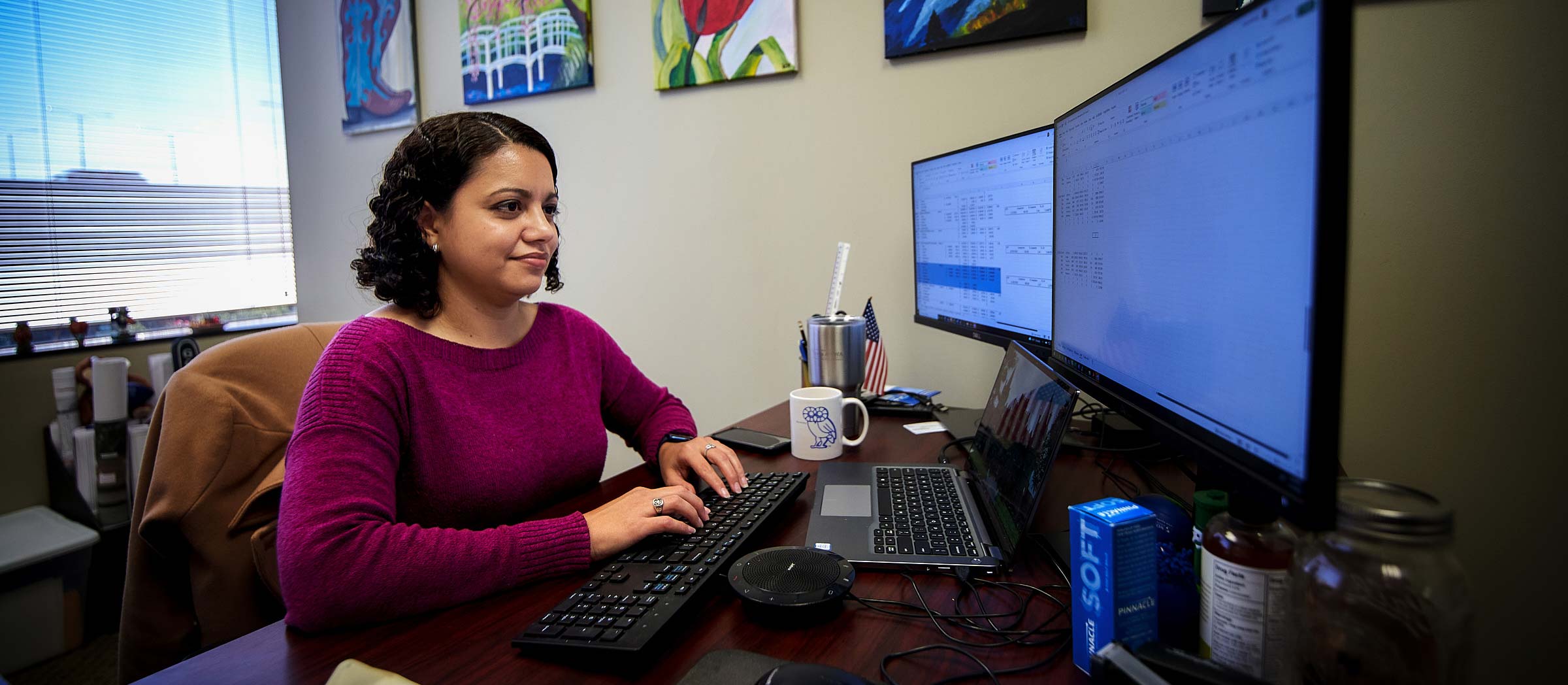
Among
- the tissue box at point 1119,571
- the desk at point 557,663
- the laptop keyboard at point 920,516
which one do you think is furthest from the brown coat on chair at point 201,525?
the tissue box at point 1119,571

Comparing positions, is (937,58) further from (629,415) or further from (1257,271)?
(1257,271)

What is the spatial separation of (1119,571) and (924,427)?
3.03 ft

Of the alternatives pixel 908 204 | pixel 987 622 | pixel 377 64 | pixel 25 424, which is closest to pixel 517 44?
pixel 377 64

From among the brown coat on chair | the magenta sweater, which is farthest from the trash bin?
the magenta sweater

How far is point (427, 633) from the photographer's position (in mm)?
698

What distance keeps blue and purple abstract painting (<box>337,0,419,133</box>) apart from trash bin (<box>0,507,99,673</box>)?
164 centimetres

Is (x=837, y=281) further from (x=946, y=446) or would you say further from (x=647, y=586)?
(x=647, y=586)

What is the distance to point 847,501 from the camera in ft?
3.29

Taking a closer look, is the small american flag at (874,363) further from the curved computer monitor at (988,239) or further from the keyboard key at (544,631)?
the keyboard key at (544,631)

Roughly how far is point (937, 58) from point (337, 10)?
242cm

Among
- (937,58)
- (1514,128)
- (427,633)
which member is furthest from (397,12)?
(1514,128)

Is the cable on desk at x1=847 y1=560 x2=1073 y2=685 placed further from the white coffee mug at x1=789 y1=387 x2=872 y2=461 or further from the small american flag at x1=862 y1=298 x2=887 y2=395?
the small american flag at x1=862 y1=298 x2=887 y2=395

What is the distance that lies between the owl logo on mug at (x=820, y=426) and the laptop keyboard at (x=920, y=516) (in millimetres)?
143

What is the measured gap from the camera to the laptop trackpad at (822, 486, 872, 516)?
96cm
